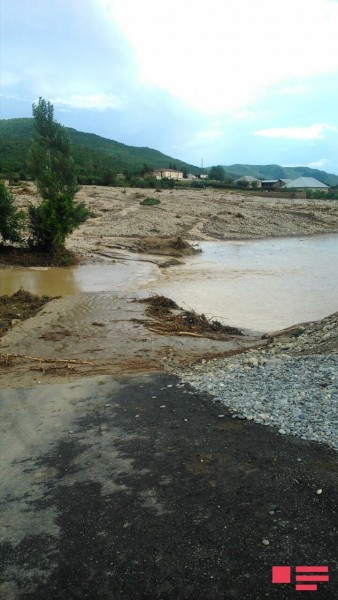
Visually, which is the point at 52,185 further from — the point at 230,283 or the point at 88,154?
the point at 88,154

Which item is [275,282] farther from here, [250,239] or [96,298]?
[250,239]

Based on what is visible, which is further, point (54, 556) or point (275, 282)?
point (275, 282)

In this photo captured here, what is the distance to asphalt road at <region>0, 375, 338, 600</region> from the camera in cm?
318

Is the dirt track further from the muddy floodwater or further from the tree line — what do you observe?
the muddy floodwater

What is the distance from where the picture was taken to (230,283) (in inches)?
717

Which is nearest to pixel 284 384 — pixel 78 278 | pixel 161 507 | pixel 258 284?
pixel 161 507

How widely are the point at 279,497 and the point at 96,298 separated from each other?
35.8ft

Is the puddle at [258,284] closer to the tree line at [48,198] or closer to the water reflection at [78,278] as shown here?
the water reflection at [78,278]

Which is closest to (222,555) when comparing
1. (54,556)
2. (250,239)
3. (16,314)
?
(54,556)

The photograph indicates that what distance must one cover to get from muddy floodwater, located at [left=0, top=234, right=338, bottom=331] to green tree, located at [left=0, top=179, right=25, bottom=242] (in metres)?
2.14

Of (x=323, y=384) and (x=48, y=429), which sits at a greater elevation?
(x=323, y=384)

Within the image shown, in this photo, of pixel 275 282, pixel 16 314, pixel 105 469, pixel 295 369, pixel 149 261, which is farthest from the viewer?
pixel 149 261

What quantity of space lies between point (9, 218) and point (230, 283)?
10.2m

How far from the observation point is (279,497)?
3912mm
